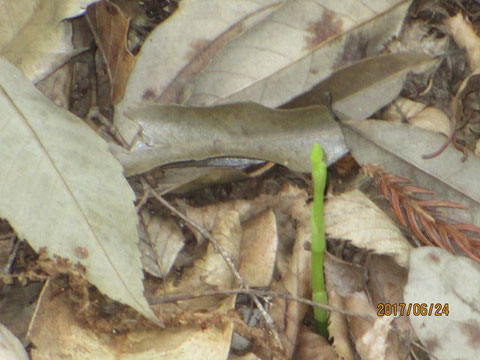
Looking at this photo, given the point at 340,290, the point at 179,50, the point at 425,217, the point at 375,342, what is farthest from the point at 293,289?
the point at 179,50

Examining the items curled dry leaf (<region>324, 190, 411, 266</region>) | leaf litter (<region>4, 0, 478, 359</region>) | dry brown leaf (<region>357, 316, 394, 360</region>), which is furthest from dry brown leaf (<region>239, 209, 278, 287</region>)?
dry brown leaf (<region>357, 316, 394, 360</region>)

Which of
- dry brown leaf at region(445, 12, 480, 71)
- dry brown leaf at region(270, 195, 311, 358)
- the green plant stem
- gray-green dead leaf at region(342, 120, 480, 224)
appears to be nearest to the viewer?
the green plant stem

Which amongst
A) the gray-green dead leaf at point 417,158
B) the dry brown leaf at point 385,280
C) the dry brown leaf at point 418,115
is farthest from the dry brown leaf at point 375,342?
the dry brown leaf at point 418,115

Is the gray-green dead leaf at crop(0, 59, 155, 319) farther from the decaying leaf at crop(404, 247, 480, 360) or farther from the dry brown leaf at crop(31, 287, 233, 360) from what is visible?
the decaying leaf at crop(404, 247, 480, 360)

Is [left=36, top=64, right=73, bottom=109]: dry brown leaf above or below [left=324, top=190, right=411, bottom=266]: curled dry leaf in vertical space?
above

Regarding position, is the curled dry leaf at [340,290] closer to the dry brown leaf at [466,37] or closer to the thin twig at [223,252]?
the thin twig at [223,252]

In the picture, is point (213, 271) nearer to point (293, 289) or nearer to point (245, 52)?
point (293, 289)

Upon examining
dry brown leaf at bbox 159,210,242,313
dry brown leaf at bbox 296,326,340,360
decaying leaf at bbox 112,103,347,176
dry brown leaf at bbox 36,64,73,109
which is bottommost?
dry brown leaf at bbox 296,326,340,360
